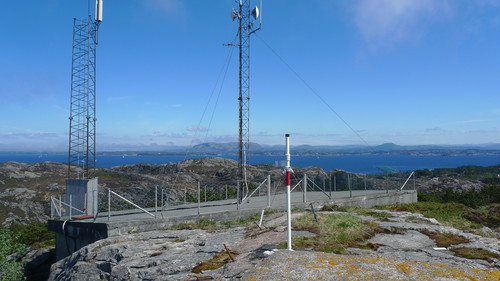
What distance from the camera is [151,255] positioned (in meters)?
10.5

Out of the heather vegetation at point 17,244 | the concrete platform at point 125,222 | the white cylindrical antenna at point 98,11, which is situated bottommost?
the heather vegetation at point 17,244

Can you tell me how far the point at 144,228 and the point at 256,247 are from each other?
6.54 metres

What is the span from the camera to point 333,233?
413 inches

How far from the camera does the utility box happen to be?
17312 mm

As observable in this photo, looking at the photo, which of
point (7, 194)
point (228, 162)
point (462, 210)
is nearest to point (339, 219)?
point (462, 210)

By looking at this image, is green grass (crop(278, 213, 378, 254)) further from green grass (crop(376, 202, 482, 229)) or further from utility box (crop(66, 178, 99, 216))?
utility box (crop(66, 178, 99, 216))

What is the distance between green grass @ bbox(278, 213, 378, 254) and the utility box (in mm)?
9582

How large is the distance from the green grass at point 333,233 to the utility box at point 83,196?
377 inches

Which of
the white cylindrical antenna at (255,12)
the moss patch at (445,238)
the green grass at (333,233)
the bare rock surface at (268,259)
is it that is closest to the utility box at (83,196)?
the bare rock surface at (268,259)

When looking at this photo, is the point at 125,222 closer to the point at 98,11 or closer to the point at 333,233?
the point at 333,233

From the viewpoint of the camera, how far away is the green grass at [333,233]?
9.26 metres

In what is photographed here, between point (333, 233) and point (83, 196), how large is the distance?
12304 mm

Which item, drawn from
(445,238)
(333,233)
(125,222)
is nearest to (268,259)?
(333,233)

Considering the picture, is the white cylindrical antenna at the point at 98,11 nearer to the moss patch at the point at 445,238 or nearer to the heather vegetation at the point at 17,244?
the heather vegetation at the point at 17,244
